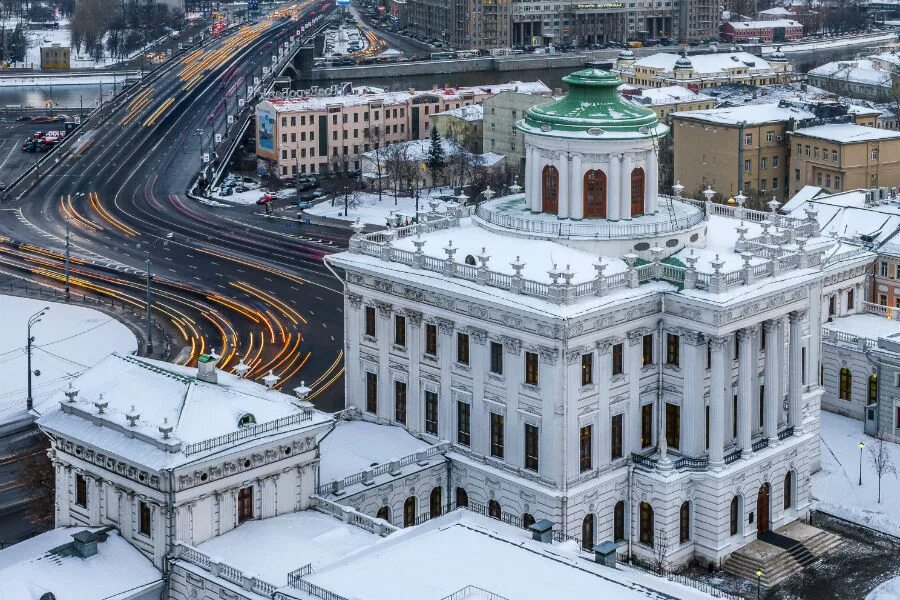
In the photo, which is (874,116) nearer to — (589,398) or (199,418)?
(589,398)

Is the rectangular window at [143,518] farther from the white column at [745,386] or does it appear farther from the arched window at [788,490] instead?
the arched window at [788,490]

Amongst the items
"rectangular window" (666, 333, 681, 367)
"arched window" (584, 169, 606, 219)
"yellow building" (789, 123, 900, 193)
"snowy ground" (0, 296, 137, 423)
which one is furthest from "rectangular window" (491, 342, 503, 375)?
"yellow building" (789, 123, 900, 193)

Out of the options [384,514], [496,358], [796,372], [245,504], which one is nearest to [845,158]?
[796,372]

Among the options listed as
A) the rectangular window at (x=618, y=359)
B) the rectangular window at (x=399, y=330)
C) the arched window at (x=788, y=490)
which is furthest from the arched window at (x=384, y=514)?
the arched window at (x=788, y=490)

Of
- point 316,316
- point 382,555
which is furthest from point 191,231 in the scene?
point 382,555

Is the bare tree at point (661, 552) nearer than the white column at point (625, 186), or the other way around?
the bare tree at point (661, 552)

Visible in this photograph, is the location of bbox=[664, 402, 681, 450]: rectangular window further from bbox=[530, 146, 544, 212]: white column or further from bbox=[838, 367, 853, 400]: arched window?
bbox=[838, 367, 853, 400]: arched window
